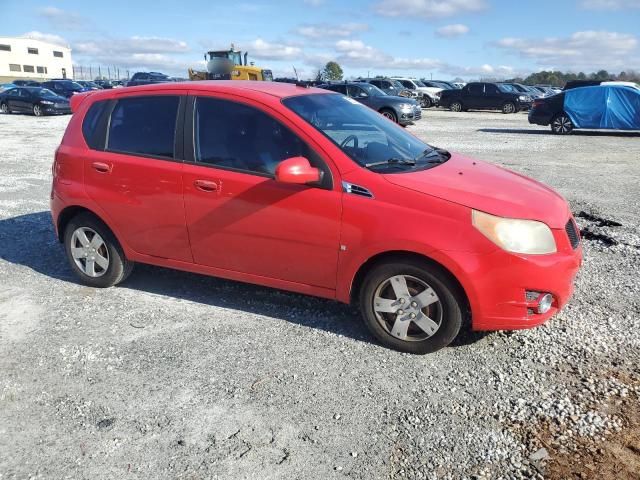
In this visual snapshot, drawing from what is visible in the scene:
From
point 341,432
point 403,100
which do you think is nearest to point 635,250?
point 341,432

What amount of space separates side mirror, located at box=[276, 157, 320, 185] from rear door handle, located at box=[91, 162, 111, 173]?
1.79 meters

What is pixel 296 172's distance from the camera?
144 inches

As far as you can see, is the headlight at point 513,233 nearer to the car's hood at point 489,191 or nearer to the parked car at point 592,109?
the car's hood at point 489,191

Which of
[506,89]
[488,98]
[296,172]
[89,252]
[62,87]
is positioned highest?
[506,89]

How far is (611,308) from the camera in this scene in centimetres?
450

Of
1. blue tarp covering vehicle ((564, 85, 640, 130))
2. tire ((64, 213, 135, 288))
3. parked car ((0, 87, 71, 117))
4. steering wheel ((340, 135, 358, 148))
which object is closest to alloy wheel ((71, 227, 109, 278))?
tire ((64, 213, 135, 288))

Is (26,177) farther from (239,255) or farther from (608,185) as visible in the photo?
(608,185)

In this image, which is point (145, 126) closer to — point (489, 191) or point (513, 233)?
point (489, 191)

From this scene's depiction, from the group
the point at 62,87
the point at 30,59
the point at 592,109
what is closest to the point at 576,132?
the point at 592,109

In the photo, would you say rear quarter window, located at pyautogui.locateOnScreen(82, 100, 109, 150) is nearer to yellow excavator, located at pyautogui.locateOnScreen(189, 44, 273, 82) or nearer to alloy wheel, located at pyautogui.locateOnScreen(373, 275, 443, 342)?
alloy wheel, located at pyautogui.locateOnScreen(373, 275, 443, 342)

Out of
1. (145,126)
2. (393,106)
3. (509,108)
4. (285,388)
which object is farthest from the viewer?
(509,108)

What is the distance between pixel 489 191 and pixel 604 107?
17811 millimetres

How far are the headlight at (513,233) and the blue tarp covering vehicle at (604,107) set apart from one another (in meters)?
17.8

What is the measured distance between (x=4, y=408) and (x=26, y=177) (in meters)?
8.45
